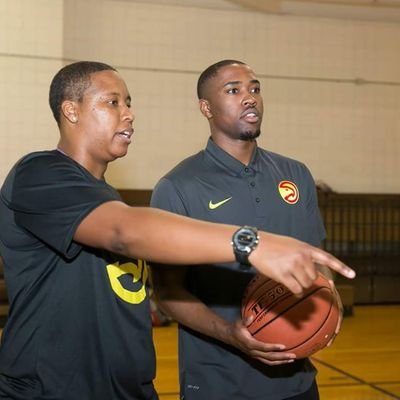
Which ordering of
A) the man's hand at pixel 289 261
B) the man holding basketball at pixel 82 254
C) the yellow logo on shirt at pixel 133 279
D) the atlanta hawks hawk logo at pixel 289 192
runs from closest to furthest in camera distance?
1. the man's hand at pixel 289 261
2. the man holding basketball at pixel 82 254
3. the yellow logo on shirt at pixel 133 279
4. the atlanta hawks hawk logo at pixel 289 192

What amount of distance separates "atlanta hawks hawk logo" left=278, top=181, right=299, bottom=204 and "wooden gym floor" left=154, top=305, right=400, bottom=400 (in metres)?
2.59

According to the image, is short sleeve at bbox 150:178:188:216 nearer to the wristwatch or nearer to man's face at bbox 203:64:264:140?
man's face at bbox 203:64:264:140

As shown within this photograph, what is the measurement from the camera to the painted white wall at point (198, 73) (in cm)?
891

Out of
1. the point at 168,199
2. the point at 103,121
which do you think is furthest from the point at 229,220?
the point at 103,121

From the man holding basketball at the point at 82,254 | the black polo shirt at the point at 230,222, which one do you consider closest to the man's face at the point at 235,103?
the black polo shirt at the point at 230,222

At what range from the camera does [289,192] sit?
3395mm

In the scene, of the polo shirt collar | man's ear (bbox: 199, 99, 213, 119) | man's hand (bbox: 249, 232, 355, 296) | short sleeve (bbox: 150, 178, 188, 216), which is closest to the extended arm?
man's hand (bbox: 249, 232, 355, 296)

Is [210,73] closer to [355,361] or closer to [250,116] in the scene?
[250,116]

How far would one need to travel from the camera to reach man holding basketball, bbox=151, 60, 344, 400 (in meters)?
3.15

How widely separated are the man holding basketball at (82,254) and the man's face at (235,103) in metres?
0.89

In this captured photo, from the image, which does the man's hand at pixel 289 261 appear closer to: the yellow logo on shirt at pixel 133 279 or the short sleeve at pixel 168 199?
the yellow logo on shirt at pixel 133 279

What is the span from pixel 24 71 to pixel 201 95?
562cm

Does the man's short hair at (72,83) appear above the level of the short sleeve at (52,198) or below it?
above

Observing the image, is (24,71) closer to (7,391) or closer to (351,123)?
(351,123)
